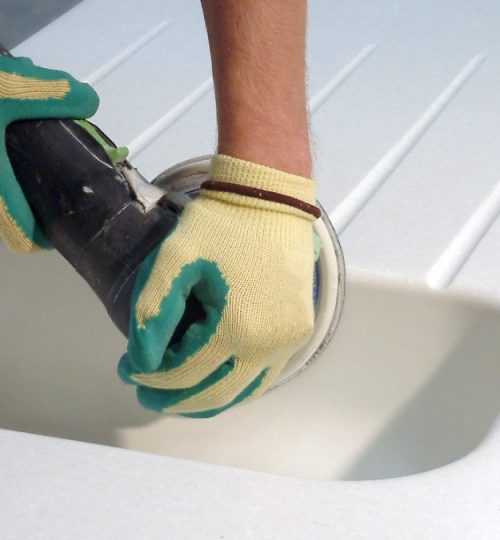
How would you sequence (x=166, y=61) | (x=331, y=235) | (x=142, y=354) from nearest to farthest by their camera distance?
1. (x=142, y=354)
2. (x=331, y=235)
3. (x=166, y=61)

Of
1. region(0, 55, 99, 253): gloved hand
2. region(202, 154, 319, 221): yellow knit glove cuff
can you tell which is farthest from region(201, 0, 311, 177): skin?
region(0, 55, 99, 253): gloved hand

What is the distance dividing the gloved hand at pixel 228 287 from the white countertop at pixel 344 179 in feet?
0.24

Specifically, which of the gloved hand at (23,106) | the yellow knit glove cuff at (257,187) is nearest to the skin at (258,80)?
the yellow knit glove cuff at (257,187)

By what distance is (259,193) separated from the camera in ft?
2.14

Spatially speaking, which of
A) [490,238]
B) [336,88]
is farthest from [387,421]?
[336,88]

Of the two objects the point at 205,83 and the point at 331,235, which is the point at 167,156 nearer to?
the point at 205,83

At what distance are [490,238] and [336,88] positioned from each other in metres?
0.35

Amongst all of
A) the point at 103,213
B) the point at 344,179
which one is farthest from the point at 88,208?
the point at 344,179

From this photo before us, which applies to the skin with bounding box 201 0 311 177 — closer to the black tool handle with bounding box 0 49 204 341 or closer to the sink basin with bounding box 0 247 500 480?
the black tool handle with bounding box 0 49 204 341

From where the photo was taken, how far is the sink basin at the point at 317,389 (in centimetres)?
88

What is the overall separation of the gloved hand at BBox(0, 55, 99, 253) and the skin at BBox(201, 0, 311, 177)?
13 centimetres

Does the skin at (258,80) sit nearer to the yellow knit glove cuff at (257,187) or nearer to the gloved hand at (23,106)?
the yellow knit glove cuff at (257,187)

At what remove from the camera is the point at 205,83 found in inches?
45.7

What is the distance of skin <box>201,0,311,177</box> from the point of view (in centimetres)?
69
